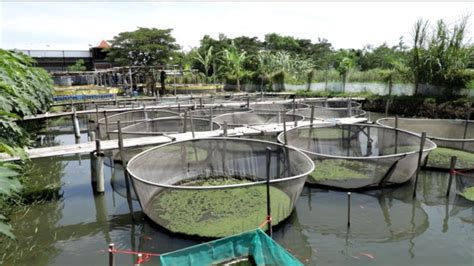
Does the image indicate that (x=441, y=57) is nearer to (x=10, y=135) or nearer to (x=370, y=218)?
(x=370, y=218)

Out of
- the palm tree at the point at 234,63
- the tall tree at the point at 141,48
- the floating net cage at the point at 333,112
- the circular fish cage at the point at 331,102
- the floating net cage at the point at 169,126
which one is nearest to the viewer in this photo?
the floating net cage at the point at 169,126

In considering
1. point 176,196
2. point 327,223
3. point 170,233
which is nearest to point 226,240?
point 176,196

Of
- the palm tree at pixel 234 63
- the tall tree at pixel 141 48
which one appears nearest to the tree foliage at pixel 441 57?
the palm tree at pixel 234 63

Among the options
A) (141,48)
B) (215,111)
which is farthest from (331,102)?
(141,48)

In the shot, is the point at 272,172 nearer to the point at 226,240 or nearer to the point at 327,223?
the point at 327,223

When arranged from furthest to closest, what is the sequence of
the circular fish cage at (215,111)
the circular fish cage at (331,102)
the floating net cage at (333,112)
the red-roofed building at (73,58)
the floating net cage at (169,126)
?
the red-roofed building at (73,58)
the circular fish cage at (331,102)
the circular fish cage at (215,111)
the floating net cage at (333,112)
the floating net cage at (169,126)

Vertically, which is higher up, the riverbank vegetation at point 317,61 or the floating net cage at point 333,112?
the riverbank vegetation at point 317,61

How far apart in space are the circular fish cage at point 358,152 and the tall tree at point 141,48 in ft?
90.3

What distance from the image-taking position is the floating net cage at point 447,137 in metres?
9.34

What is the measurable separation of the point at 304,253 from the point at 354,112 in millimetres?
10445

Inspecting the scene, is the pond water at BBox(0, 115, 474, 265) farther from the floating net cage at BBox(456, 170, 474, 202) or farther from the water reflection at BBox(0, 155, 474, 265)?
the floating net cage at BBox(456, 170, 474, 202)

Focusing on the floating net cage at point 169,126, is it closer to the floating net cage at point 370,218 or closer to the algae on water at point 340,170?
the algae on water at point 340,170

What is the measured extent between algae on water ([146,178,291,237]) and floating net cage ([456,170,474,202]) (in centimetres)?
425

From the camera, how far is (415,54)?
19.0 metres
